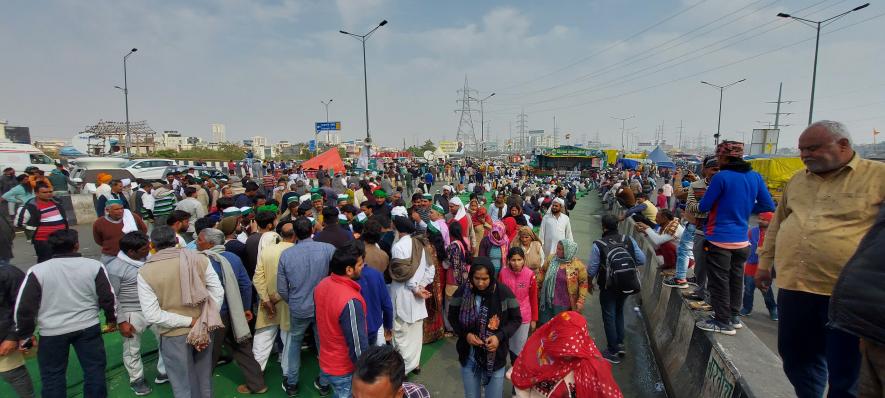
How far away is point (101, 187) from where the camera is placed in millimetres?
8859

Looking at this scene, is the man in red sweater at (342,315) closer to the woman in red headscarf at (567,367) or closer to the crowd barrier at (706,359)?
the woman in red headscarf at (567,367)

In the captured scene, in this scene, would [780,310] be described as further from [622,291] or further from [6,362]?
[6,362]

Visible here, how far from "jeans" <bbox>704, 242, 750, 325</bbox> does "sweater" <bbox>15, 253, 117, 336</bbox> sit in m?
5.35

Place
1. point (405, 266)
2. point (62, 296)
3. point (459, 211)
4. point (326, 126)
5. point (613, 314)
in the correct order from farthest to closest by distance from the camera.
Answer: point (326, 126), point (459, 211), point (613, 314), point (405, 266), point (62, 296)

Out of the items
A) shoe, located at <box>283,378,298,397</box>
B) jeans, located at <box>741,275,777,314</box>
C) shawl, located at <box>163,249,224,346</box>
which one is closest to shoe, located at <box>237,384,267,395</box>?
shoe, located at <box>283,378,298,397</box>

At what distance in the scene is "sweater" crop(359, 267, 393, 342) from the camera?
351 centimetres

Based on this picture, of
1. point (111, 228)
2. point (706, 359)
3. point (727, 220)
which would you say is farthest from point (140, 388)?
point (727, 220)

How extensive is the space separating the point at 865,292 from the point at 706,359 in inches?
85.5

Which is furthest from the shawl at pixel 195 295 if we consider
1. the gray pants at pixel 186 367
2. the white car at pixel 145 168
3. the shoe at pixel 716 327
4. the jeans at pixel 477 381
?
the white car at pixel 145 168

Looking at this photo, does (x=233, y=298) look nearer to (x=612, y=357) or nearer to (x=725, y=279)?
(x=612, y=357)

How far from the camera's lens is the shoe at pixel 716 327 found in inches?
136

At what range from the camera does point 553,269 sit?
4465 millimetres

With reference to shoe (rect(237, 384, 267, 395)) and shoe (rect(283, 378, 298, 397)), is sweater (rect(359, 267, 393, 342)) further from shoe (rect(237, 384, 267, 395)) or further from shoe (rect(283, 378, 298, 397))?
shoe (rect(237, 384, 267, 395))

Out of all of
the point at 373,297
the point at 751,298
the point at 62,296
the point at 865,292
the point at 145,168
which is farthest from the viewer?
the point at 145,168
